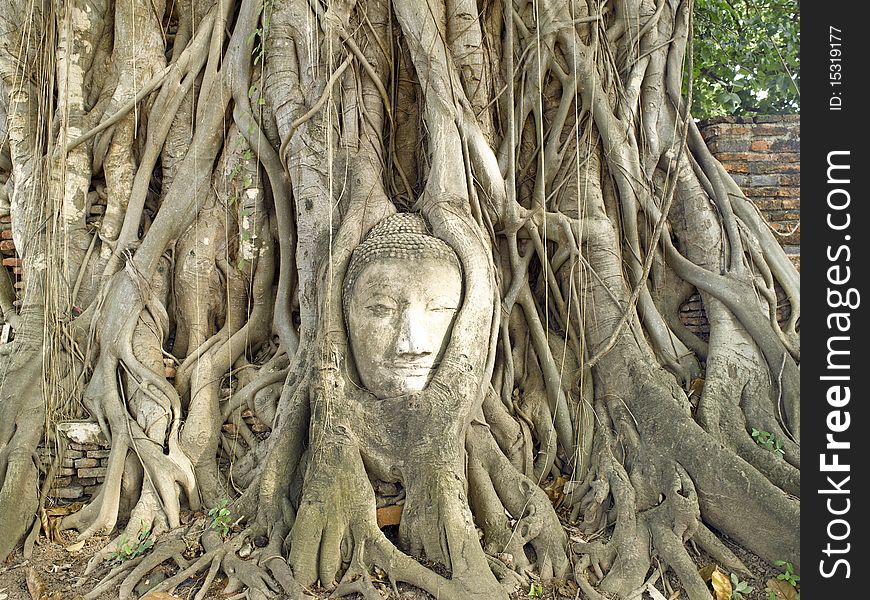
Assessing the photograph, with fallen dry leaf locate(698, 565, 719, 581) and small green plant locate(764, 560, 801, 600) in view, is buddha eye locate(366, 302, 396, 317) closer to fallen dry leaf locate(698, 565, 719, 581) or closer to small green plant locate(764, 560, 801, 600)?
fallen dry leaf locate(698, 565, 719, 581)

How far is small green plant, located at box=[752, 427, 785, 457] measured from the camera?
10.2 ft

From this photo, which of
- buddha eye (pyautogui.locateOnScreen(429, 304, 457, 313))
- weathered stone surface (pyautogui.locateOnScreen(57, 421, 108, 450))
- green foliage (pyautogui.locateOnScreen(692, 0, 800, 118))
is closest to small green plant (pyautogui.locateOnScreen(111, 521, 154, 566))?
weathered stone surface (pyautogui.locateOnScreen(57, 421, 108, 450))

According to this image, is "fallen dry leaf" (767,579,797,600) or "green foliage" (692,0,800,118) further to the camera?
"green foliage" (692,0,800,118)

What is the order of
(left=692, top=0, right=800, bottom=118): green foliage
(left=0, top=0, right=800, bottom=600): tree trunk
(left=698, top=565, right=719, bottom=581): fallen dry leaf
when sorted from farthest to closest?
(left=692, top=0, right=800, bottom=118): green foliage → (left=0, top=0, right=800, bottom=600): tree trunk → (left=698, top=565, right=719, bottom=581): fallen dry leaf

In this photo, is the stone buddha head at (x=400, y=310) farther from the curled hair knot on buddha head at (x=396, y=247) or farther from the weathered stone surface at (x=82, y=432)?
the weathered stone surface at (x=82, y=432)

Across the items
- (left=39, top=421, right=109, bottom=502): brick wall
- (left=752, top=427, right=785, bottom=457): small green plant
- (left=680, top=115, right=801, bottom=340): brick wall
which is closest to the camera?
(left=752, top=427, right=785, bottom=457): small green plant

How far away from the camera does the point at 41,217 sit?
354 cm

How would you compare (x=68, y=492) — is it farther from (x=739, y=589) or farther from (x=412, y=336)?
(x=739, y=589)

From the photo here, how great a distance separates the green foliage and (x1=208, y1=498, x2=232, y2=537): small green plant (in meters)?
4.76

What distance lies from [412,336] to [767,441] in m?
1.63

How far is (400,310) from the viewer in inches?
120

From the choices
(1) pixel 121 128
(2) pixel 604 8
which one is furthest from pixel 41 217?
(2) pixel 604 8
